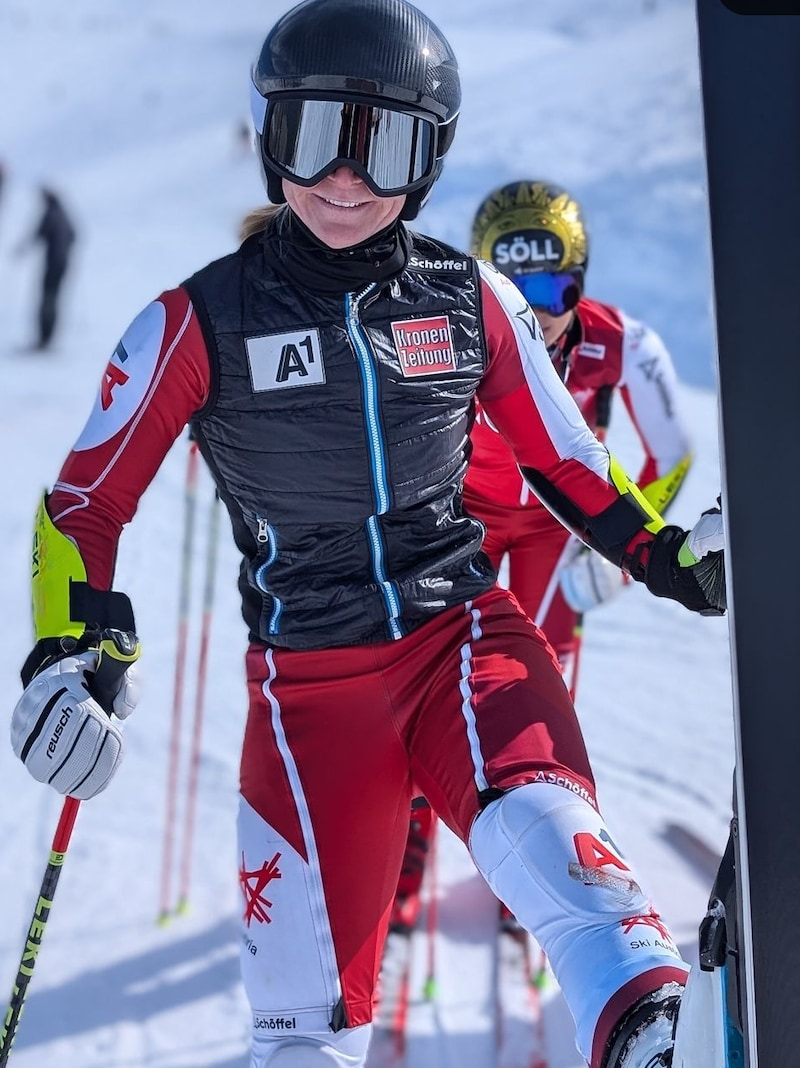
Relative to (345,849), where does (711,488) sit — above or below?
above

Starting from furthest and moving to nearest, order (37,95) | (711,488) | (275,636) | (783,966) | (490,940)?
1. (37,95)
2. (711,488)
3. (490,940)
4. (275,636)
5. (783,966)

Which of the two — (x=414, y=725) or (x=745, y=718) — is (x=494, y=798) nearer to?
(x=414, y=725)

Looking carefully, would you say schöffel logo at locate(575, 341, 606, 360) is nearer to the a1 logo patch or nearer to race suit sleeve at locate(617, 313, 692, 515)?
race suit sleeve at locate(617, 313, 692, 515)

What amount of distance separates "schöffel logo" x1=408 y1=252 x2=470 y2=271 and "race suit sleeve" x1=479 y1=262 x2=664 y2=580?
0.05 m

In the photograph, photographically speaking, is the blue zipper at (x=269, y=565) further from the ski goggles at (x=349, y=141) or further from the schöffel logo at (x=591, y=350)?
the schöffel logo at (x=591, y=350)

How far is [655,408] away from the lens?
415 centimetres

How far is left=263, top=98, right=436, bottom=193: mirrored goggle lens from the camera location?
232 cm

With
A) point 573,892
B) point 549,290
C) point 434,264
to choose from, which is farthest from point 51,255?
point 573,892

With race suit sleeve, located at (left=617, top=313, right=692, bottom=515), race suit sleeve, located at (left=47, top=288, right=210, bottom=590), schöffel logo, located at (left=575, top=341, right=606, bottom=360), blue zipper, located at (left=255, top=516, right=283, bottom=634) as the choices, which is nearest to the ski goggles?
race suit sleeve, located at (left=47, top=288, right=210, bottom=590)

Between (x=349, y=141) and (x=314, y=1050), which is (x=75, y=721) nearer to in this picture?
(x=314, y=1050)

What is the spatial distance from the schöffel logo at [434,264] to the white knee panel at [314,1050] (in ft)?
4.74

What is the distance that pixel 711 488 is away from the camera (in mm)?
8070

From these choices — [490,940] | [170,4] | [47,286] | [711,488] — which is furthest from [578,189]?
[170,4]

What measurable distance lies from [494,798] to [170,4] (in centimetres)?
2615
